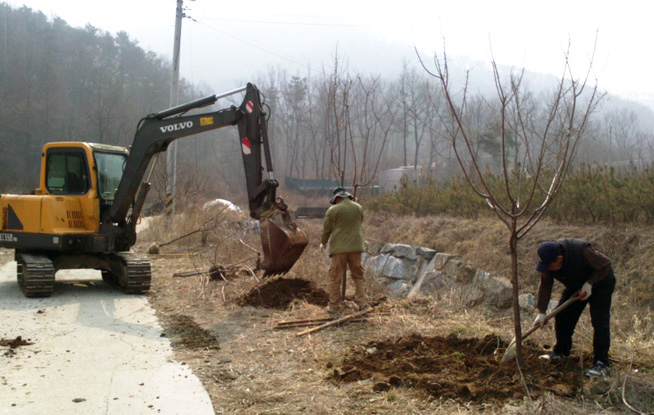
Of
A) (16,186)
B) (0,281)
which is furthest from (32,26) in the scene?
(0,281)

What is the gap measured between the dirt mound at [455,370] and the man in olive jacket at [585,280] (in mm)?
355

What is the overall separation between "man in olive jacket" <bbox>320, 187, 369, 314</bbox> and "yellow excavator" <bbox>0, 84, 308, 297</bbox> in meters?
0.70

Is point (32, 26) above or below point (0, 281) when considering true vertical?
above

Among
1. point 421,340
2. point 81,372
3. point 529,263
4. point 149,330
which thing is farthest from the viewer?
point 529,263

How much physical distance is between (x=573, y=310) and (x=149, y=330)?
552 cm

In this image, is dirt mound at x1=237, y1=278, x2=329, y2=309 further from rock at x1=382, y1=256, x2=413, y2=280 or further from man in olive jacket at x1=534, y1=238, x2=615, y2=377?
man in olive jacket at x1=534, y1=238, x2=615, y2=377

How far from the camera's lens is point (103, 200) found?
441 inches

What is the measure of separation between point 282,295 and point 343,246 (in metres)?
1.56

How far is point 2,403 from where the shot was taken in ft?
16.2

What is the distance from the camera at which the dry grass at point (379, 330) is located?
4.84 metres

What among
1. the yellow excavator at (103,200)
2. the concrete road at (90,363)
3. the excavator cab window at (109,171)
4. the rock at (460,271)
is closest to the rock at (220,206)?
the excavator cab window at (109,171)

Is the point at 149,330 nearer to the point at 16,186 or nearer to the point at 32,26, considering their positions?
the point at 16,186

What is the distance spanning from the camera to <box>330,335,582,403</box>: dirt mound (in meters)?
4.93

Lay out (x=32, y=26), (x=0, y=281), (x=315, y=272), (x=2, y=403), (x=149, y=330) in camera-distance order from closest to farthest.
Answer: (x=2, y=403), (x=149, y=330), (x=315, y=272), (x=0, y=281), (x=32, y=26)
